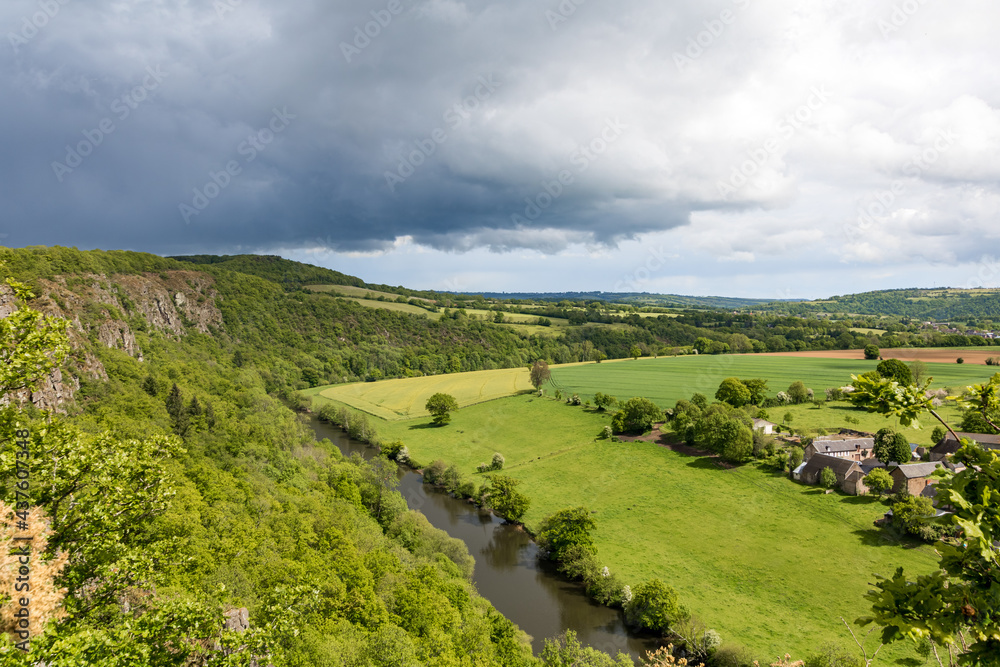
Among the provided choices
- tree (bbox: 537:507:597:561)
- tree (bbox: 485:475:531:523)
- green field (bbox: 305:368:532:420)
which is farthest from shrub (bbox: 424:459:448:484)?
green field (bbox: 305:368:532:420)

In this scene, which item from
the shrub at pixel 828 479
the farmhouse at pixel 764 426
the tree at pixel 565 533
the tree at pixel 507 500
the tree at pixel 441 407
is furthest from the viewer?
the tree at pixel 441 407

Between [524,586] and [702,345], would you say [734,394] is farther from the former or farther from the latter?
[702,345]

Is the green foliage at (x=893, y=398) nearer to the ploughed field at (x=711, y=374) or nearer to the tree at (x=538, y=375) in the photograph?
the ploughed field at (x=711, y=374)

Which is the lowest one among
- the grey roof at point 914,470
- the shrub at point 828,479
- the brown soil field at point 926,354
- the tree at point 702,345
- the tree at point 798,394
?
the shrub at point 828,479

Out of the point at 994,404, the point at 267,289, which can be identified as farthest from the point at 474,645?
the point at 267,289

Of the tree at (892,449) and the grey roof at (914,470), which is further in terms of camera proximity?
the tree at (892,449)

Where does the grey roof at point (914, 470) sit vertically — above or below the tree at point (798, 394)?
below

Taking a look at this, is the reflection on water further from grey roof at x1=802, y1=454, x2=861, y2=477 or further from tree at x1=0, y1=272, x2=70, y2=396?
tree at x1=0, y1=272, x2=70, y2=396

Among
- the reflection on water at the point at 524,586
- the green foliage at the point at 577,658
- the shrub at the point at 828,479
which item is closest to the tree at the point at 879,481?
the shrub at the point at 828,479
